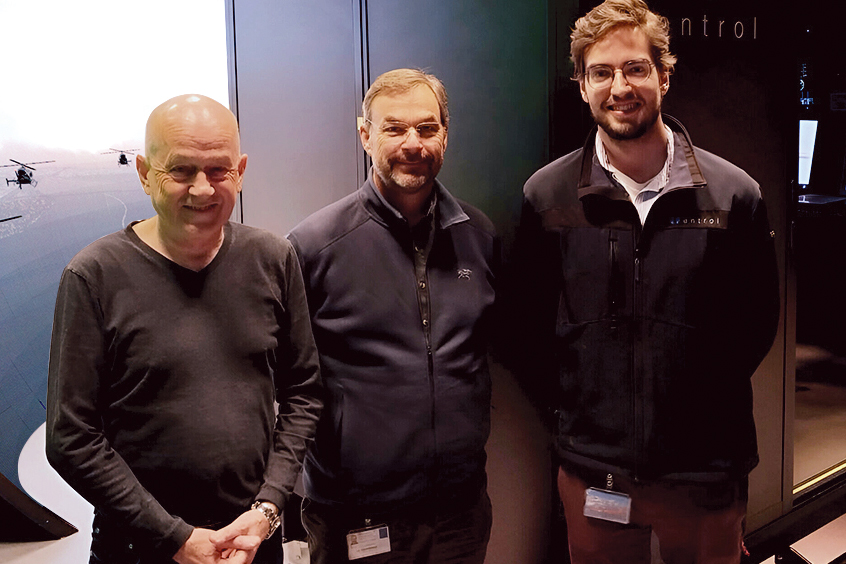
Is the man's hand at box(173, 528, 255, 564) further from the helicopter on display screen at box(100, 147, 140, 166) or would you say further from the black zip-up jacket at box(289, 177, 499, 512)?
the helicopter on display screen at box(100, 147, 140, 166)

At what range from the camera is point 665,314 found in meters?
1.88

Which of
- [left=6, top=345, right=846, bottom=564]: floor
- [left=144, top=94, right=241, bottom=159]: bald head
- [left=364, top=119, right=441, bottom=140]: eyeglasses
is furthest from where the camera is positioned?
[left=6, top=345, right=846, bottom=564]: floor

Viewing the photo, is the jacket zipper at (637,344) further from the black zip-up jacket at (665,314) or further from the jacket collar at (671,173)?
the jacket collar at (671,173)

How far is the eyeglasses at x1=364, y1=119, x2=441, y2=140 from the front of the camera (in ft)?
5.71

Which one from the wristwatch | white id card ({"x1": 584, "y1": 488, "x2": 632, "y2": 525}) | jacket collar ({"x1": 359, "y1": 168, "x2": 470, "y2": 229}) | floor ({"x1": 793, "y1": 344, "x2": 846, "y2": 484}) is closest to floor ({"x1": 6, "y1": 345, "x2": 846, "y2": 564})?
floor ({"x1": 793, "y1": 344, "x2": 846, "y2": 484})

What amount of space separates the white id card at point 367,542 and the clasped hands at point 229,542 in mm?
405

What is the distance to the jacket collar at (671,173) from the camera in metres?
1.85

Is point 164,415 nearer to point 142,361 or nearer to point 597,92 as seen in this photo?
point 142,361

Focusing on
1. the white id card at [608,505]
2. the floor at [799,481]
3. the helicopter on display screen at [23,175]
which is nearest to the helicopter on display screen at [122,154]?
the helicopter on display screen at [23,175]

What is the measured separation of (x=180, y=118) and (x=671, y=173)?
4.15 feet

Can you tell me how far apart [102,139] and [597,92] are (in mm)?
1654

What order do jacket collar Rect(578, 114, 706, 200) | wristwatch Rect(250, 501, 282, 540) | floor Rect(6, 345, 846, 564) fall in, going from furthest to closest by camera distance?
floor Rect(6, 345, 846, 564) → jacket collar Rect(578, 114, 706, 200) → wristwatch Rect(250, 501, 282, 540)

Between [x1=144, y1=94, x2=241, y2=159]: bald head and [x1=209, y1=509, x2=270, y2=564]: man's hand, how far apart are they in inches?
30.2

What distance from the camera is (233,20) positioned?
6.66ft
